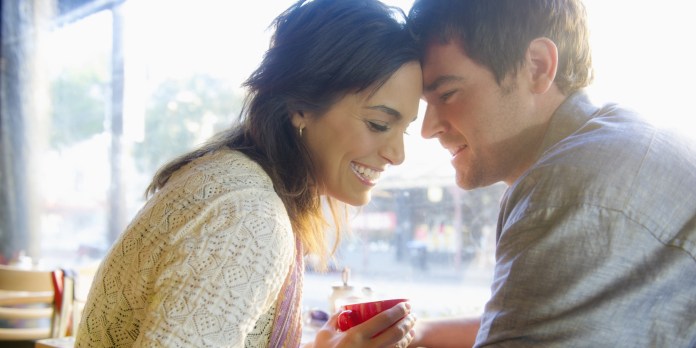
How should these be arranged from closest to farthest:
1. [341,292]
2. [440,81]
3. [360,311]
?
[360,311]
[440,81]
[341,292]

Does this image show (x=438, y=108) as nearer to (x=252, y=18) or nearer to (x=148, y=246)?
(x=148, y=246)

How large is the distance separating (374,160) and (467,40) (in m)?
0.36

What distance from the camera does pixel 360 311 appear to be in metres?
1.32

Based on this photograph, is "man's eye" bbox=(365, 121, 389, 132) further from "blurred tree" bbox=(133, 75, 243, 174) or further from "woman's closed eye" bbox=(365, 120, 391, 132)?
"blurred tree" bbox=(133, 75, 243, 174)

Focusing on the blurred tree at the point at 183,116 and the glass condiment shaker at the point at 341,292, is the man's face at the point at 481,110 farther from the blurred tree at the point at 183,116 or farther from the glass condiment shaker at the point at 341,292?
the blurred tree at the point at 183,116

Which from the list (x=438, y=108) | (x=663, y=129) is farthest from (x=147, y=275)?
(x=663, y=129)

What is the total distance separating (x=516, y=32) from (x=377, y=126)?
387 mm

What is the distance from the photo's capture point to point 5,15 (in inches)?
178

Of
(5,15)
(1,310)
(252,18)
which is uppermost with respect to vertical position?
(5,15)

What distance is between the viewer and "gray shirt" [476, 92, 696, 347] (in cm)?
96

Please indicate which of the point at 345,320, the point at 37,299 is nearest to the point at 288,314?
the point at 345,320

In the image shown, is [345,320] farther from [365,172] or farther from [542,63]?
[542,63]

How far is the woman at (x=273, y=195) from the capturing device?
40.1 inches

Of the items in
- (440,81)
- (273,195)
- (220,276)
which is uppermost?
(440,81)
